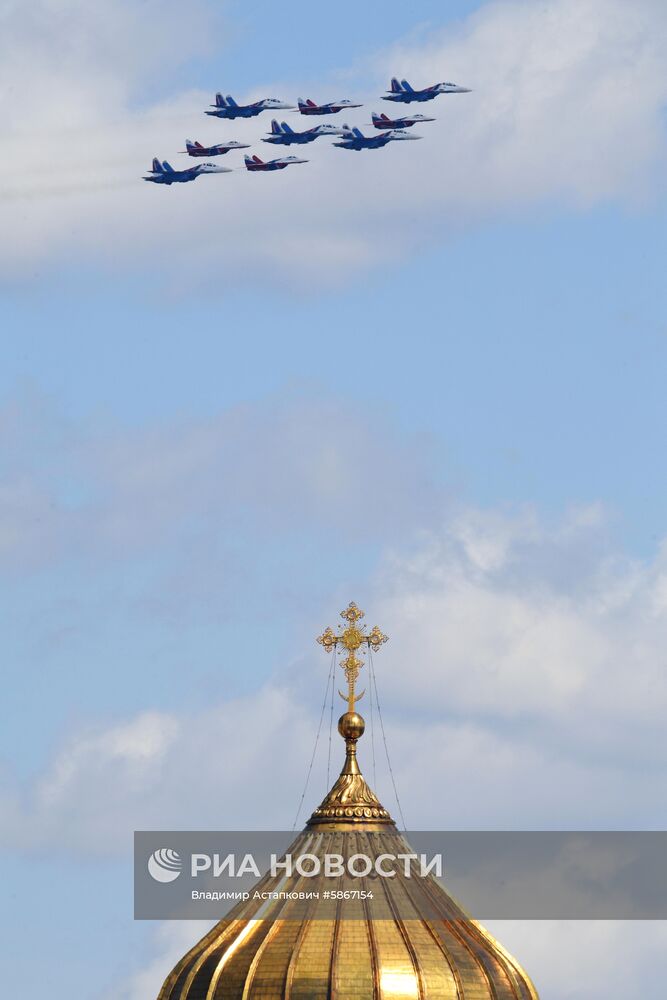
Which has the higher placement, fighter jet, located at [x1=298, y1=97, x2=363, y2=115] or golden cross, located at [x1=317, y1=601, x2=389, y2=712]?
fighter jet, located at [x1=298, y1=97, x2=363, y2=115]

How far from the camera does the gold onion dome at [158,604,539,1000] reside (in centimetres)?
9450

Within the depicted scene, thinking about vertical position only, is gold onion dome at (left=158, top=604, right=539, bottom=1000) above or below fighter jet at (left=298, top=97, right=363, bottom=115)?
below

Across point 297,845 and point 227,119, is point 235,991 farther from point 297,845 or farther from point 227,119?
point 227,119

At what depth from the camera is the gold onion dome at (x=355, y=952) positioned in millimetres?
94500

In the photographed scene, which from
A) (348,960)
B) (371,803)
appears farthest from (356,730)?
(348,960)

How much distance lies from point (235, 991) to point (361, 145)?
32.8 metres

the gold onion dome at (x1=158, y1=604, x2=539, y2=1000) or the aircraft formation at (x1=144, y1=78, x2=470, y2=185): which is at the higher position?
the aircraft formation at (x1=144, y1=78, x2=470, y2=185)

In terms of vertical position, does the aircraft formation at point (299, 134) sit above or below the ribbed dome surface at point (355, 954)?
above

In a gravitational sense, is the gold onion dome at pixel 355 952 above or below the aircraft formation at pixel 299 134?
below

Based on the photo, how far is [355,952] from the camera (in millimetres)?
94875

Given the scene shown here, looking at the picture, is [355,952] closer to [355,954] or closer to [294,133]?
[355,954]

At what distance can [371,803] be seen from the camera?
330 ft

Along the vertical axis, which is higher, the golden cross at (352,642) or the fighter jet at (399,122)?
the fighter jet at (399,122)

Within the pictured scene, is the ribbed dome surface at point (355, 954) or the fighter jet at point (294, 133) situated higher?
the fighter jet at point (294, 133)
